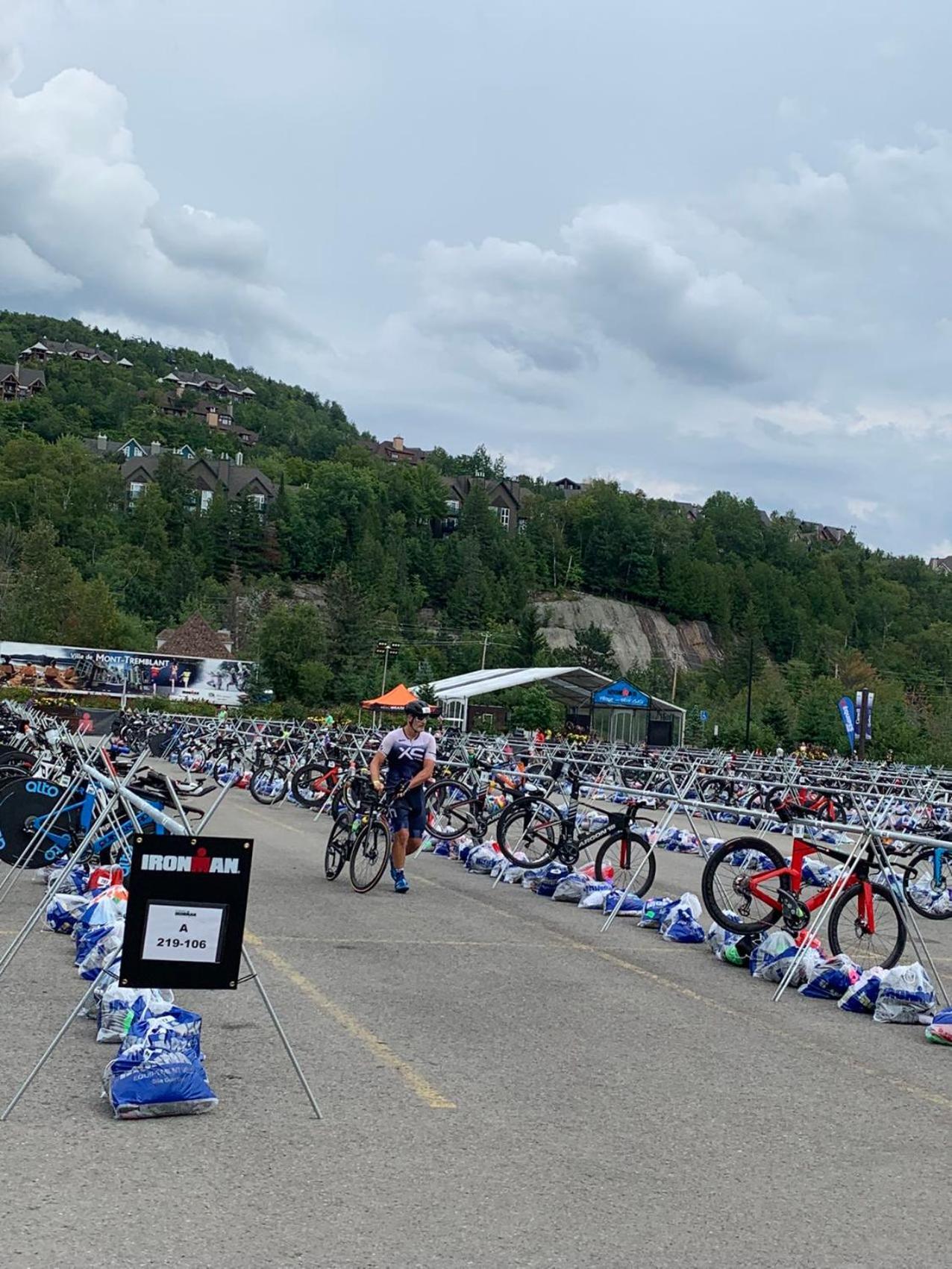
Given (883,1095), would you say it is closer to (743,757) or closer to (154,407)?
(743,757)

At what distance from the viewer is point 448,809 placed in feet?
56.4

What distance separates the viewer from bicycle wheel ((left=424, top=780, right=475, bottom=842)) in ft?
56.0

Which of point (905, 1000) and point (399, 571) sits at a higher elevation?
point (399, 571)

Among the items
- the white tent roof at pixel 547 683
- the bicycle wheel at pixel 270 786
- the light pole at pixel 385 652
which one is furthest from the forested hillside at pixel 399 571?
the bicycle wheel at pixel 270 786

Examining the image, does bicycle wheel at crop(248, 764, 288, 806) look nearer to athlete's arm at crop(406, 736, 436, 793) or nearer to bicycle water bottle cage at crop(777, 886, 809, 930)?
athlete's arm at crop(406, 736, 436, 793)

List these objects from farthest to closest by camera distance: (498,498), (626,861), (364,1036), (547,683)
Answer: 1. (498,498)
2. (547,683)
3. (626,861)
4. (364,1036)

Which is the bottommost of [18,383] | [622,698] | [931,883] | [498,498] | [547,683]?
[931,883]

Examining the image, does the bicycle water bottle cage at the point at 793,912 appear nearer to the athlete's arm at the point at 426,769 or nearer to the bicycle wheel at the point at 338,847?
the athlete's arm at the point at 426,769

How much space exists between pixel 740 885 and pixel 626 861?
2.74 m

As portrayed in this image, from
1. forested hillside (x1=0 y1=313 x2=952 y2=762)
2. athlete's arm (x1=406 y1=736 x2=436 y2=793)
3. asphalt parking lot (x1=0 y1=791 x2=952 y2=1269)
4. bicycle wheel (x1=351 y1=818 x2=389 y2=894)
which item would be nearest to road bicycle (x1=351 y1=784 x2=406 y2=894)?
bicycle wheel (x1=351 y1=818 x2=389 y2=894)

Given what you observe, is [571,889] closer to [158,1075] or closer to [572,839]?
[572,839]

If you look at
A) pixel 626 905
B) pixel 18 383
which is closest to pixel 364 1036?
pixel 626 905

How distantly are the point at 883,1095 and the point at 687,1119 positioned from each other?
1.29 m

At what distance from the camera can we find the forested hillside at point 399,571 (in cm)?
10056
